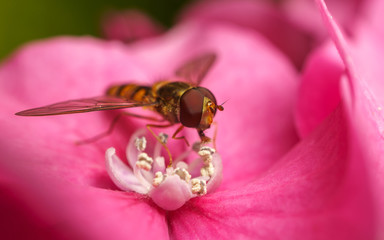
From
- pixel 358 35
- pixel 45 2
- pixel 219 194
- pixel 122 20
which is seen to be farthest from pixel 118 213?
pixel 45 2

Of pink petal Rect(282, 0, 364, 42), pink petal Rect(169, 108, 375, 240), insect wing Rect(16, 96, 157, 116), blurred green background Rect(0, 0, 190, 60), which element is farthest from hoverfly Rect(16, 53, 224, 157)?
blurred green background Rect(0, 0, 190, 60)

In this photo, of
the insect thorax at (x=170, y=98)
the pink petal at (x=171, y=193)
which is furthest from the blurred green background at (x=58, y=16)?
the pink petal at (x=171, y=193)

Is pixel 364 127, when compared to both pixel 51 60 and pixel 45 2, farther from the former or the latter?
pixel 45 2

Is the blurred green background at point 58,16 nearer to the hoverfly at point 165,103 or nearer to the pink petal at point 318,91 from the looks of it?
the hoverfly at point 165,103

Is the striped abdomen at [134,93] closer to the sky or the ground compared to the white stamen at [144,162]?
closer to the sky

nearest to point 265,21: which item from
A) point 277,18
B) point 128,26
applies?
point 277,18
